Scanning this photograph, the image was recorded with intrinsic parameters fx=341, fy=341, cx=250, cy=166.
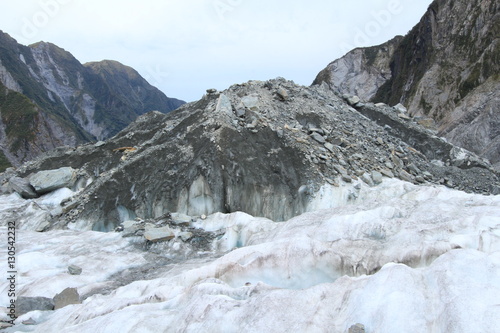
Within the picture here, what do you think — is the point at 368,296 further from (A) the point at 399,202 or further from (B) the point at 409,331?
(A) the point at 399,202

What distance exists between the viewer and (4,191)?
898 inches

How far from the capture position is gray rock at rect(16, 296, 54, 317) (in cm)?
973

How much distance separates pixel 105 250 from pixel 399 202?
39.8 feet

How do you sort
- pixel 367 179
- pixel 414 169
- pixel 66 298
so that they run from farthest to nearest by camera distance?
pixel 414 169, pixel 367 179, pixel 66 298

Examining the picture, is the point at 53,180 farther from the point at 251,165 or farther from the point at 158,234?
the point at 251,165

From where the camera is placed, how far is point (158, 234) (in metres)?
15.0

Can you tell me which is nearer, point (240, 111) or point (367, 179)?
point (367, 179)

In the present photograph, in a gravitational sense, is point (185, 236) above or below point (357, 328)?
above

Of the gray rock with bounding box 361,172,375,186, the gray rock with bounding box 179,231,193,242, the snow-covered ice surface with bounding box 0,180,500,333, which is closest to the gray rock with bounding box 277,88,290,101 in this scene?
the gray rock with bounding box 361,172,375,186

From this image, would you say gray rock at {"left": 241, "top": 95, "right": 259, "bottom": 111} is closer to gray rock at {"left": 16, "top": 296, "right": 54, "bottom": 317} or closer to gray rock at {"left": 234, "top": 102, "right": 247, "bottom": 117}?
gray rock at {"left": 234, "top": 102, "right": 247, "bottom": 117}

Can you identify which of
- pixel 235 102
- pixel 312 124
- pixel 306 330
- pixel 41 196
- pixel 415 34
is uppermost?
pixel 415 34

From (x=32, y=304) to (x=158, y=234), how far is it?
5.68 meters

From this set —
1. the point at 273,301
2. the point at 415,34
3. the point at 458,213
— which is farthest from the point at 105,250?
the point at 415,34

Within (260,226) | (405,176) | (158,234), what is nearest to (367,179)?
(405,176)
